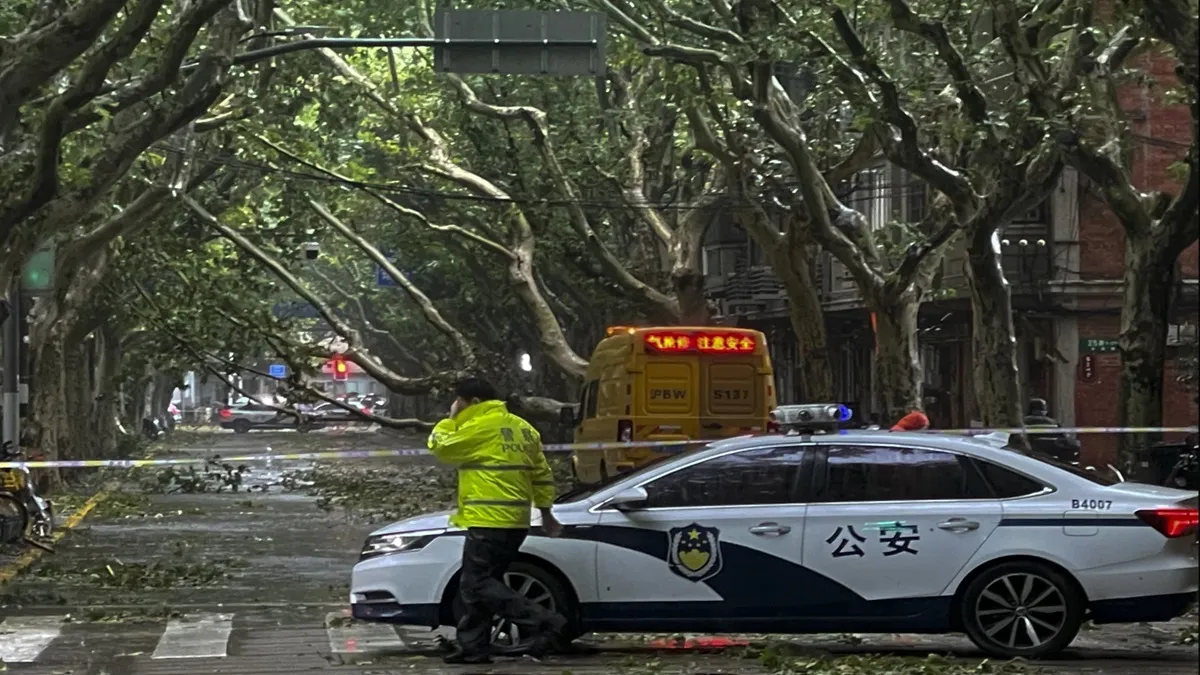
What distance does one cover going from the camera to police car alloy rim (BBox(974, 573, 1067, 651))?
35.0 feet

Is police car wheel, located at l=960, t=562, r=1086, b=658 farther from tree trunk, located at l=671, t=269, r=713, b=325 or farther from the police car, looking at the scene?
tree trunk, located at l=671, t=269, r=713, b=325

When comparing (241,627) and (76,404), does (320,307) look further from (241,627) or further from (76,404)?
(241,627)

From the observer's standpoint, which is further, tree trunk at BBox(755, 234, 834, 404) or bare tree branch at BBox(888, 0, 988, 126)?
tree trunk at BBox(755, 234, 834, 404)

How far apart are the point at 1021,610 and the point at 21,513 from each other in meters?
11.3

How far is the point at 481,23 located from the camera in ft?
60.3

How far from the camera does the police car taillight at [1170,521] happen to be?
10523 millimetres

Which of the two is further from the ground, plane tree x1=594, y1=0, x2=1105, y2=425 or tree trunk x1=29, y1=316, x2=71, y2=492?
plane tree x1=594, y1=0, x2=1105, y2=425

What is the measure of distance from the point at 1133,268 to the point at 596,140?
48.9ft

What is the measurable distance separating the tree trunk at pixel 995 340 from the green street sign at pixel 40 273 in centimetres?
1181

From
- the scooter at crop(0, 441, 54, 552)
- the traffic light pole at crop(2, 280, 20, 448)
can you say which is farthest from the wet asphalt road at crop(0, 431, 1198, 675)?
the traffic light pole at crop(2, 280, 20, 448)

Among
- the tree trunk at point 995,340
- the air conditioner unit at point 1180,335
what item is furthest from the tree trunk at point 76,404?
the air conditioner unit at point 1180,335

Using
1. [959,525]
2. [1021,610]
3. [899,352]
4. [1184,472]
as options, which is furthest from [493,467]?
[899,352]

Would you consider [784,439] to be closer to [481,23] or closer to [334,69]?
[481,23]

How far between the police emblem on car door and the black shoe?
3.81 ft
